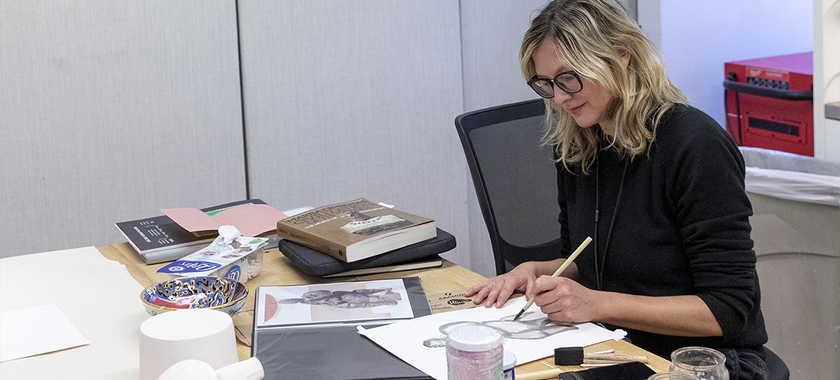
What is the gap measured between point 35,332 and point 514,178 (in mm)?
1022

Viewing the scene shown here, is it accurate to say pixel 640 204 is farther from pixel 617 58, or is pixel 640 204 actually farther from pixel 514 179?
pixel 514 179

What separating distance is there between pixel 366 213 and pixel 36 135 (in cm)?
133

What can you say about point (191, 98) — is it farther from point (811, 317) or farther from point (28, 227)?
→ point (811, 317)

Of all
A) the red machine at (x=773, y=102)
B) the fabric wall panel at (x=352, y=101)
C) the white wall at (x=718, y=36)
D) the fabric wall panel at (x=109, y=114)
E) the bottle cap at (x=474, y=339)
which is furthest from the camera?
the fabric wall panel at (x=352, y=101)

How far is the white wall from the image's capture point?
2.50 meters

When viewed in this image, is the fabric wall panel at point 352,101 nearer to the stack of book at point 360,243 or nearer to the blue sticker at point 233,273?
the stack of book at point 360,243

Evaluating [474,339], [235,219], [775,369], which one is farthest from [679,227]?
[235,219]

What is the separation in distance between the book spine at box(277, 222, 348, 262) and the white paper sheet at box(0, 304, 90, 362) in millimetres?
438

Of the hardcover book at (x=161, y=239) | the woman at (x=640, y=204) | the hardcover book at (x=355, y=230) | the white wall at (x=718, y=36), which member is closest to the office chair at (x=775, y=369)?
the woman at (x=640, y=204)

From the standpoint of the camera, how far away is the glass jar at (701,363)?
0.82m

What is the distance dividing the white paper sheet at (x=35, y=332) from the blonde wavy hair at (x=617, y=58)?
36.1 inches

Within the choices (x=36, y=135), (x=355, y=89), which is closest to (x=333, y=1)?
(x=355, y=89)

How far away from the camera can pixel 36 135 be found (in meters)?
2.34

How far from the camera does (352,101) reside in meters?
2.73
